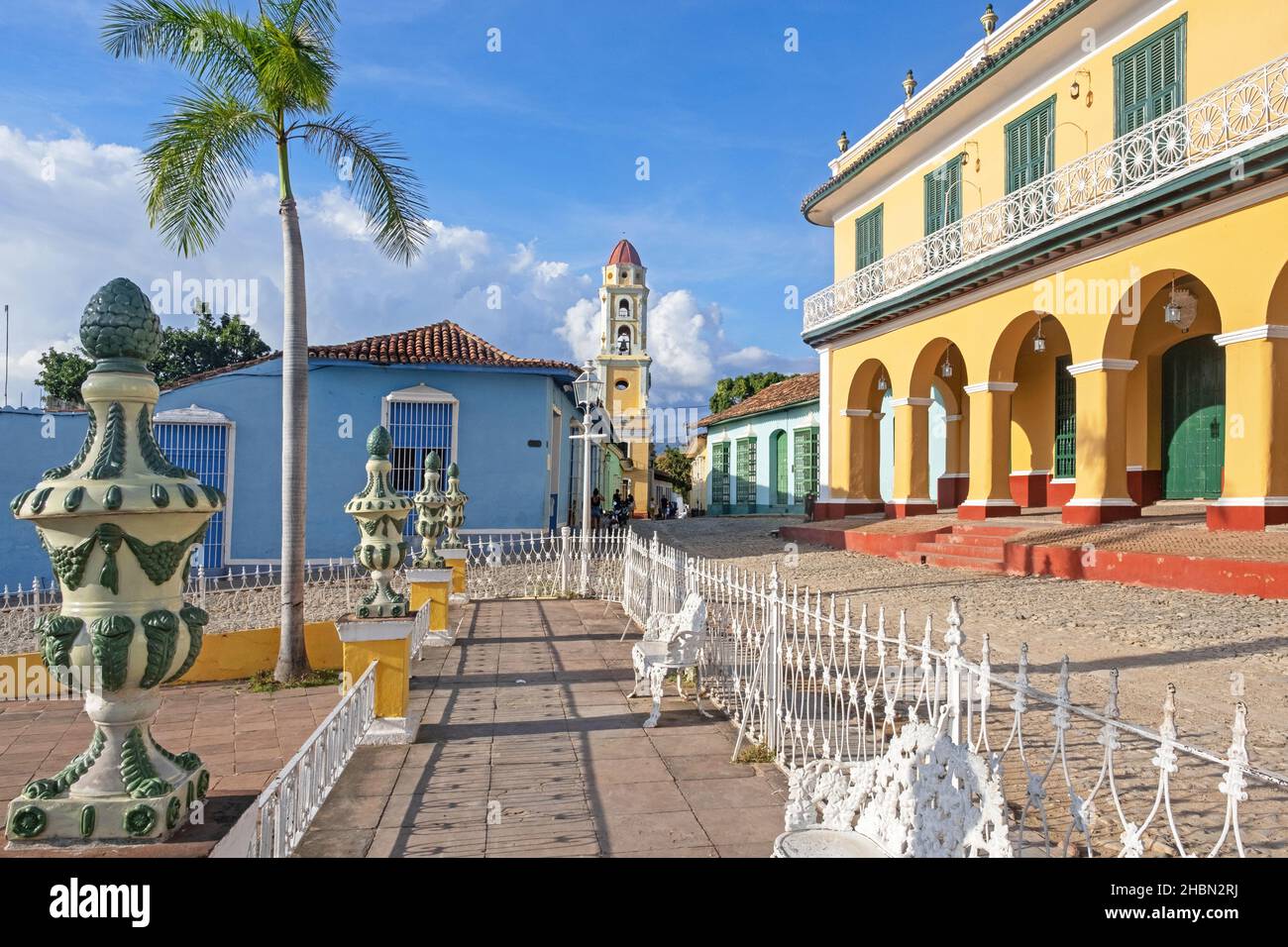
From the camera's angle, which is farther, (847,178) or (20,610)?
(847,178)

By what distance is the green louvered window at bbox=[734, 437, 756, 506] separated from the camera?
3148cm

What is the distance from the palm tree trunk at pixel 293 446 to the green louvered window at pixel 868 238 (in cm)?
1353

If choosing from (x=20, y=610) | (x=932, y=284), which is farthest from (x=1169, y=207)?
(x=20, y=610)

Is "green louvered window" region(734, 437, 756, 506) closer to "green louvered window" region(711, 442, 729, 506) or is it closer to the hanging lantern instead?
"green louvered window" region(711, 442, 729, 506)

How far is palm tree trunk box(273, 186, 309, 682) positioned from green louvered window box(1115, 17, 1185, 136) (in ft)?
36.7

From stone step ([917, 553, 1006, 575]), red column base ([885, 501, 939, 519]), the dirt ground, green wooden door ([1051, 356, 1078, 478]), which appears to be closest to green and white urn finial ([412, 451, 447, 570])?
the dirt ground

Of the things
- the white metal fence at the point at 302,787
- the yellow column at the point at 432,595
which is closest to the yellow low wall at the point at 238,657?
the yellow column at the point at 432,595

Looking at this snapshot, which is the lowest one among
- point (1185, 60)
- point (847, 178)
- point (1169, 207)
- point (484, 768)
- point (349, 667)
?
point (484, 768)

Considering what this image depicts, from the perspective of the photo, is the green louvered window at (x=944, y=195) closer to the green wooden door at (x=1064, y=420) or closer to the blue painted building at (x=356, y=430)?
the green wooden door at (x=1064, y=420)

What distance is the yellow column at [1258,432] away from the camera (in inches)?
366

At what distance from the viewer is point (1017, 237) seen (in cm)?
1284

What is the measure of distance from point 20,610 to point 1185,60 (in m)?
16.3
